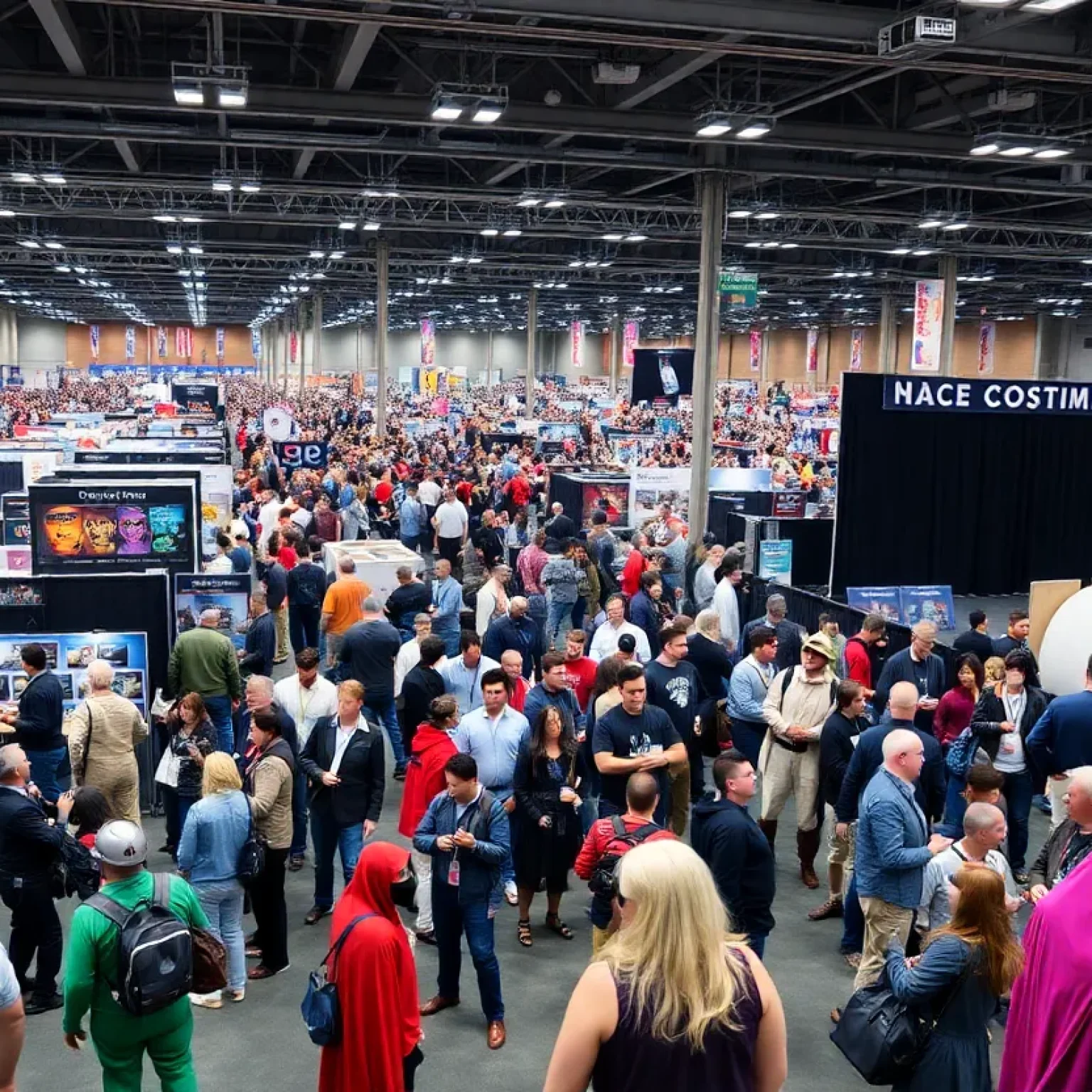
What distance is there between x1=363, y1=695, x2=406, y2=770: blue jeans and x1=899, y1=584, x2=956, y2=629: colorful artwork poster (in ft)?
21.4

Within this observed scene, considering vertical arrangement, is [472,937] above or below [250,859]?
below

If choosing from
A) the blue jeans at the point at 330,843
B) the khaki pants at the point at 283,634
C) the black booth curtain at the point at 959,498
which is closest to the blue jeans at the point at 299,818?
the blue jeans at the point at 330,843

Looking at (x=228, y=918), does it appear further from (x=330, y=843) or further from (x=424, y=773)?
(x=424, y=773)

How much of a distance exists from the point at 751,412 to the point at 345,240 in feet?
70.0

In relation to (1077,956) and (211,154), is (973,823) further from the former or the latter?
(211,154)

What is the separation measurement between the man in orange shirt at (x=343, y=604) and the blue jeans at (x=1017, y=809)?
551 cm

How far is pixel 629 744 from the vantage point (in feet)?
20.6

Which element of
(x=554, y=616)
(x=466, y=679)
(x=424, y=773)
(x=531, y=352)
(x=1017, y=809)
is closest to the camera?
(x=424, y=773)

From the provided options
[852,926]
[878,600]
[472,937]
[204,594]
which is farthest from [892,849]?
[878,600]

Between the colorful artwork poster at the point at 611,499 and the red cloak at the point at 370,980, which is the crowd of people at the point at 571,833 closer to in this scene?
the red cloak at the point at 370,980

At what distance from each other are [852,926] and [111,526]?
7.82 metres

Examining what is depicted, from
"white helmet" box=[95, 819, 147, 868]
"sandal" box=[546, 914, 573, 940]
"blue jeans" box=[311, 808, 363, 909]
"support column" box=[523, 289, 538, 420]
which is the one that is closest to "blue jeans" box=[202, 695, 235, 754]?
"blue jeans" box=[311, 808, 363, 909]

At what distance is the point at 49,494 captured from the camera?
1093 centimetres

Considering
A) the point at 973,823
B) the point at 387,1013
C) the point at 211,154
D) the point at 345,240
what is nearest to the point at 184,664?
the point at 387,1013
